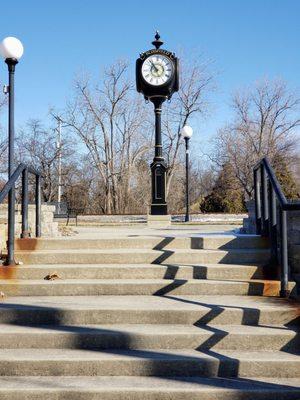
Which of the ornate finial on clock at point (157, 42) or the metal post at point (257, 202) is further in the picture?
the ornate finial on clock at point (157, 42)

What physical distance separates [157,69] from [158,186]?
316 cm

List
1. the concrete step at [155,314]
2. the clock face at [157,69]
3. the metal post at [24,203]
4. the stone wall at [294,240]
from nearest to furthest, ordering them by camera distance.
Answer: the concrete step at [155,314]
the stone wall at [294,240]
the metal post at [24,203]
the clock face at [157,69]

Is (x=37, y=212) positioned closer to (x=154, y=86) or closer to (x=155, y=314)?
(x=155, y=314)

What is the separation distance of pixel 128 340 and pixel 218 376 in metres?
0.77

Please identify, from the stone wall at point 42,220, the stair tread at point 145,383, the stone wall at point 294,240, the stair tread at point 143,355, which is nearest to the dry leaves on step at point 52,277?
the stair tread at point 143,355

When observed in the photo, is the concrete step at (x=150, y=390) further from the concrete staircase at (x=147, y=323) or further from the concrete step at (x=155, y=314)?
the concrete step at (x=155, y=314)

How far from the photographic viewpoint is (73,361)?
3.26 metres

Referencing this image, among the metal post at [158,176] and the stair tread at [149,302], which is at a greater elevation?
the metal post at [158,176]

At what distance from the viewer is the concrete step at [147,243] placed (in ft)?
17.6

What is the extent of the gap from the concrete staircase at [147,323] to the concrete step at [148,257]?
12mm

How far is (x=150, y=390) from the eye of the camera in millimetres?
2973

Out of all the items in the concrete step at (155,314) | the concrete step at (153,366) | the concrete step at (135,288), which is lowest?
the concrete step at (153,366)

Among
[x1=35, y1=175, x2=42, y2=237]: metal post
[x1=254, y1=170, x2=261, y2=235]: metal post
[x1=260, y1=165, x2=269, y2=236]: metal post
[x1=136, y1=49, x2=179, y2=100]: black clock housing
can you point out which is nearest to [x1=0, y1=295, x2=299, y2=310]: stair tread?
[x1=260, y1=165, x2=269, y2=236]: metal post

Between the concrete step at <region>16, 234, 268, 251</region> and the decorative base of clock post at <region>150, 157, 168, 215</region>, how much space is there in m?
6.73
